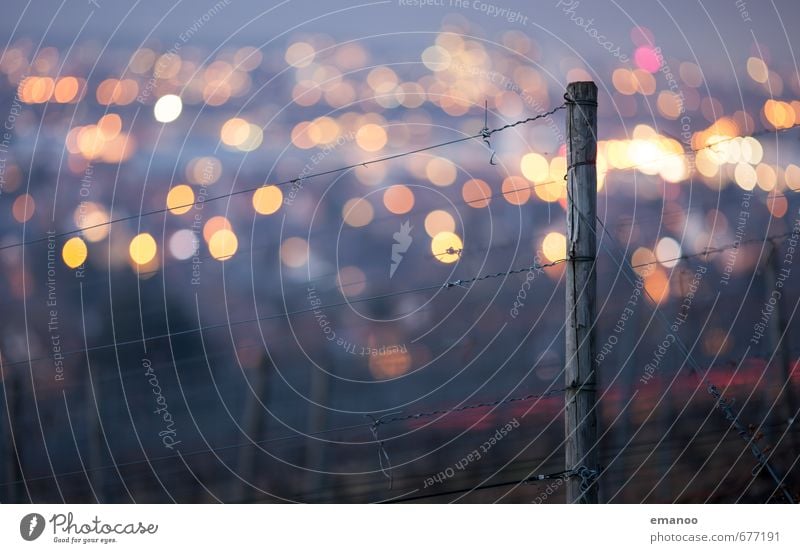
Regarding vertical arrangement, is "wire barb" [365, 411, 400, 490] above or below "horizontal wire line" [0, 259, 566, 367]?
below

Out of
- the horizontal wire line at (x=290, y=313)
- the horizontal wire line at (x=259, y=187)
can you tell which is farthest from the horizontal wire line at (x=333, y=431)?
the horizontal wire line at (x=259, y=187)

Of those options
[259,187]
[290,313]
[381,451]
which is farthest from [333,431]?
[259,187]

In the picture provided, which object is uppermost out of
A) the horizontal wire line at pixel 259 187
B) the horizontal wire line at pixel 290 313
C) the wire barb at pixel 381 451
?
the horizontal wire line at pixel 259 187

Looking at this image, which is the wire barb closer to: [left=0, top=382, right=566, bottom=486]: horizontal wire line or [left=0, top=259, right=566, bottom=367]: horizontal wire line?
[left=0, top=382, right=566, bottom=486]: horizontal wire line

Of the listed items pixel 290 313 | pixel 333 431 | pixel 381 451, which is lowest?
pixel 381 451

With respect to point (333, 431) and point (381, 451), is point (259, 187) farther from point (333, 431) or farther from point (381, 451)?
point (381, 451)

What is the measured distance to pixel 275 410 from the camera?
6.70 meters

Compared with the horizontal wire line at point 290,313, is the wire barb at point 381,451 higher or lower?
lower

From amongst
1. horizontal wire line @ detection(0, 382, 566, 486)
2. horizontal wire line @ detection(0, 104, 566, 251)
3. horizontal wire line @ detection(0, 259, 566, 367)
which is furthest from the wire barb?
horizontal wire line @ detection(0, 104, 566, 251)

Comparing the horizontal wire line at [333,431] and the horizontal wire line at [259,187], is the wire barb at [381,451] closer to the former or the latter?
the horizontal wire line at [333,431]

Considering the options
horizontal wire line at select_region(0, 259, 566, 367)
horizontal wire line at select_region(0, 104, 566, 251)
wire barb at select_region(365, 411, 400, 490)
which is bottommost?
wire barb at select_region(365, 411, 400, 490)

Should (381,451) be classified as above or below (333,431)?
below
